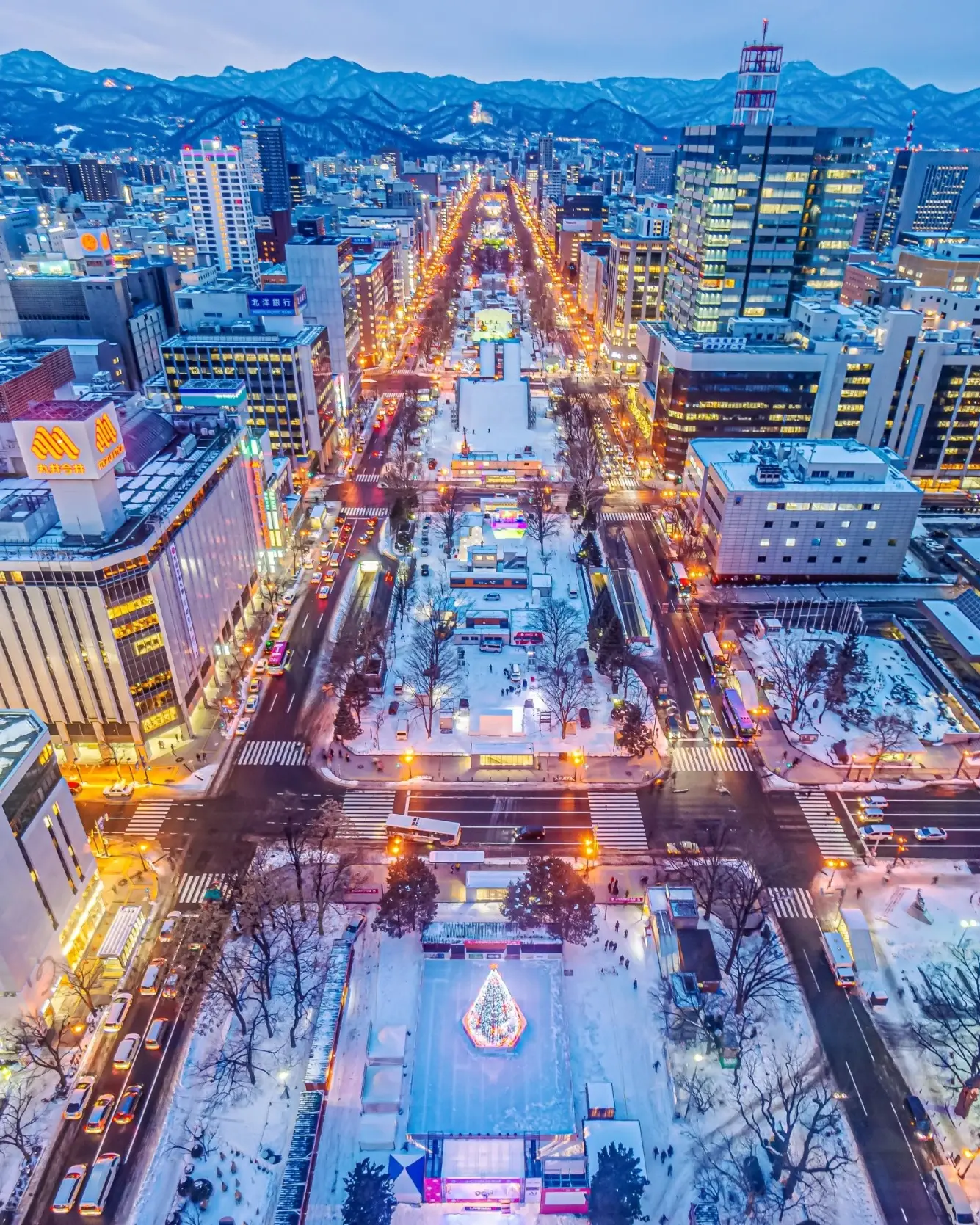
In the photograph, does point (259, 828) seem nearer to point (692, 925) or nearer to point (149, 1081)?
point (149, 1081)

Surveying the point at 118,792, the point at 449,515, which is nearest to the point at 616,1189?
the point at 118,792

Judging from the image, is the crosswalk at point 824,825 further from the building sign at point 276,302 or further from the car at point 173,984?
the building sign at point 276,302

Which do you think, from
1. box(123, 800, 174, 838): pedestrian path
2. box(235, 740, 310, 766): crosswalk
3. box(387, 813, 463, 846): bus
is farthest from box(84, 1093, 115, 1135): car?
box(235, 740, 310, 766): crosswalk

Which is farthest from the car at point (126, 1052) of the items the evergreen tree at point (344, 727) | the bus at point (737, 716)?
the bus at point (737, 716)

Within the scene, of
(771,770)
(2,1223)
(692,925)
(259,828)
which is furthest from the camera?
(771,770)

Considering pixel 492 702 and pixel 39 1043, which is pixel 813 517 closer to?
pixel 492 702

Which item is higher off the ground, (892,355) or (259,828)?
(892,355)

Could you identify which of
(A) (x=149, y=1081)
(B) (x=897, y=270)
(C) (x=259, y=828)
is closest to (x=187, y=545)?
(C) (x=259, y=828)
